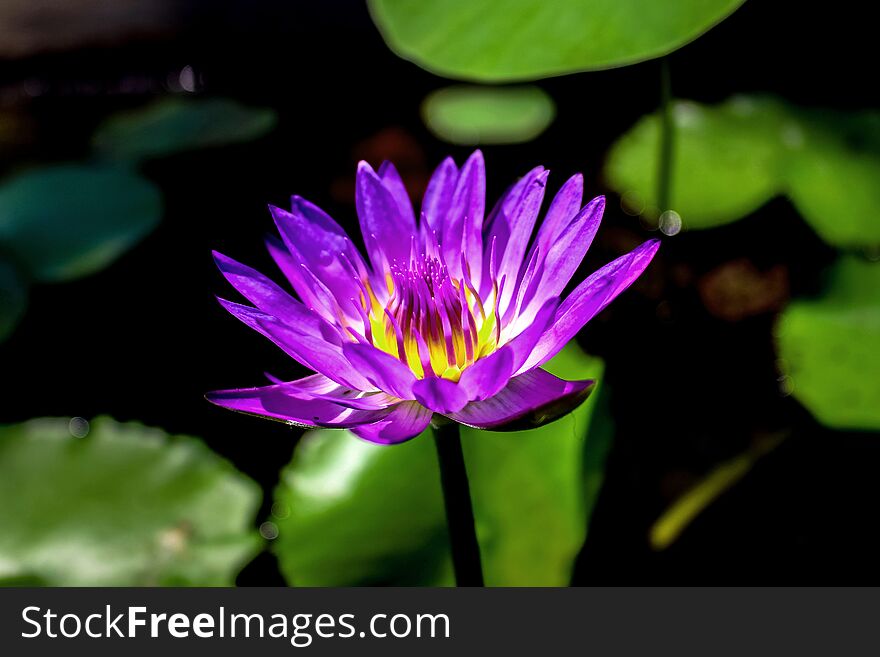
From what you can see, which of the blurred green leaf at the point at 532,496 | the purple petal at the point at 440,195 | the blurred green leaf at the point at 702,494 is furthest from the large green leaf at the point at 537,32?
the blurred green leaf at the point at 702,494

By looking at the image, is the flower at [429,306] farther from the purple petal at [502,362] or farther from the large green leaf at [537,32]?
the large green leaf at [537,32]

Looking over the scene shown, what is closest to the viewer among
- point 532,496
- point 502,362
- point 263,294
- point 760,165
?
point 502,362

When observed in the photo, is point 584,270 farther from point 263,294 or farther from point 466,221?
point 263,294

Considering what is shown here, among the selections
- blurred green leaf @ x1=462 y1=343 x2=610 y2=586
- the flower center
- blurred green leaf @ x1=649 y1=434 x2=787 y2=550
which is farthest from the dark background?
the flower center

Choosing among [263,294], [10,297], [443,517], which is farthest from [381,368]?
[10,297]

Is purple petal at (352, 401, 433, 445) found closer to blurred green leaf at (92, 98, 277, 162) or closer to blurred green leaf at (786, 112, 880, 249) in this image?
blurred green leaf at (786, 112, 880, 249)

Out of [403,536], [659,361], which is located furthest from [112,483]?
[659,361]
